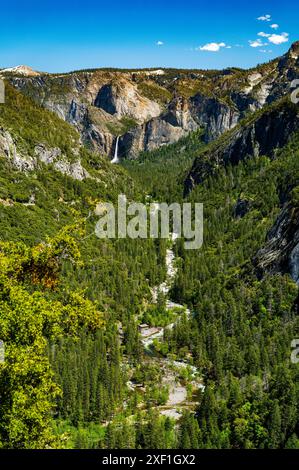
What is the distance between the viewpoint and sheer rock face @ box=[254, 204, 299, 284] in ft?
405

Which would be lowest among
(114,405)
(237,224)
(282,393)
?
(114,405)

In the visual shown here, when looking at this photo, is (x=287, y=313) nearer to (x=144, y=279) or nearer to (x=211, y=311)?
(x=211, y=311)

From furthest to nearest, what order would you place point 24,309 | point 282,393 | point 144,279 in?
point 144,279 < point 282,393 < point 24,309

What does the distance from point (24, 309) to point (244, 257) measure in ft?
466

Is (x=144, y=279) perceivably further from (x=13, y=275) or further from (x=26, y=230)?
(x=13, y=275)

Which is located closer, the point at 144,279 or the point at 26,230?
the point at 26,230

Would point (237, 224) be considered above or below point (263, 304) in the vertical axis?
above

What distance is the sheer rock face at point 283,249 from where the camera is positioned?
4860 inches

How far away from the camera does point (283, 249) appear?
130m

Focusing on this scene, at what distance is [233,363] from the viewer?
103 meters

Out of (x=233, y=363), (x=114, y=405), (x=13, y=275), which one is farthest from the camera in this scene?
(x=233, y=363)
